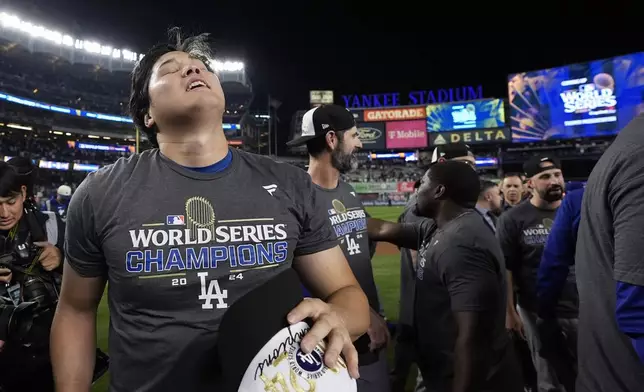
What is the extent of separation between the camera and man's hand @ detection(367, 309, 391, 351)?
2.79 metres

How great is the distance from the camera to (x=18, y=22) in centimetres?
4434

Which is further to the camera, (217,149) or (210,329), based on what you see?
(217,149)

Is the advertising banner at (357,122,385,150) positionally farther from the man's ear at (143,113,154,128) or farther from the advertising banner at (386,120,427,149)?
the man's ear at (143,113,154,128)

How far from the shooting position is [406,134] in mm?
50875

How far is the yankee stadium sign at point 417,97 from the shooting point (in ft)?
163

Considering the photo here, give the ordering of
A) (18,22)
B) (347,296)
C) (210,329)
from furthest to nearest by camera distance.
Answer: (18,22) < (347,296) < (210,329)

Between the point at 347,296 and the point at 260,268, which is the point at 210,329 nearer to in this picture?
the point at 260,268

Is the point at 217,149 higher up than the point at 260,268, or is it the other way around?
the point at 217,149

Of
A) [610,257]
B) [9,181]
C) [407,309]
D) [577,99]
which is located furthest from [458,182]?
[577,99]

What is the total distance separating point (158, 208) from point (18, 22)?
56.4 metres

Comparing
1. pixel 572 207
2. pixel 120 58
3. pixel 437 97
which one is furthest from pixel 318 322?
pixel 120 58

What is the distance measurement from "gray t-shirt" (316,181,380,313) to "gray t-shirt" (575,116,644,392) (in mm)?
1584

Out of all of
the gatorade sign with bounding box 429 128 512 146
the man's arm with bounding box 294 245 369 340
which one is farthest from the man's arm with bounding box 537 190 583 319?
the gatorade sign with bounding box 429 128 512 146

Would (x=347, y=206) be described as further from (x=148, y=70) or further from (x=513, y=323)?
(x=513, y=323)
